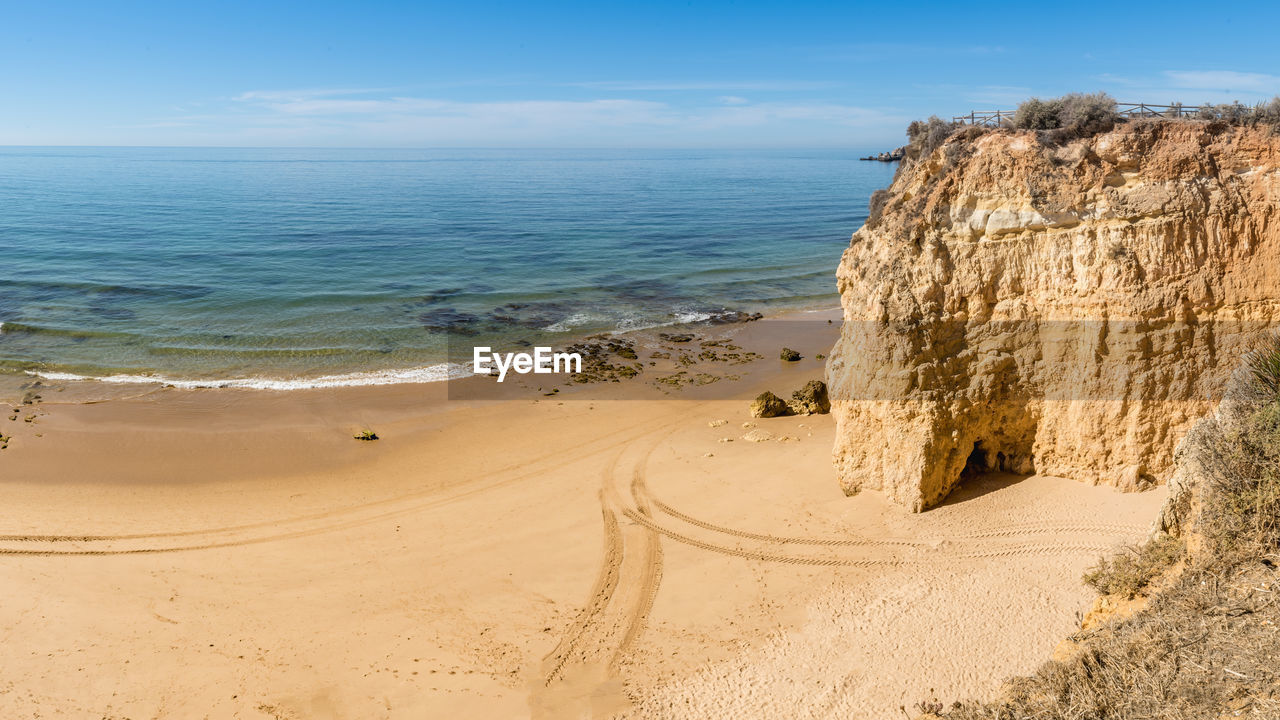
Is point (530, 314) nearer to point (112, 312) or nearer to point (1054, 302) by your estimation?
point (112, 312)

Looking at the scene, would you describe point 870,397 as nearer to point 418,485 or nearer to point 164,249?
point 418,485

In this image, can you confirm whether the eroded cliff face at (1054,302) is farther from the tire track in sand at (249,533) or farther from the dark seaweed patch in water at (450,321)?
the dark seaweed patch in water at (450,321)

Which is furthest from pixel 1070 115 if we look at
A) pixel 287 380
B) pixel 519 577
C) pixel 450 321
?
pixel 450 321

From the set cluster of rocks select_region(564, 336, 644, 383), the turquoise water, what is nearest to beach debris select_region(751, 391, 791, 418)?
cluster of rocks select_region(564, 336, 644, 383)

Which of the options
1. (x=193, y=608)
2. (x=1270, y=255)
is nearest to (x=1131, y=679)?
(x=1270, y=255)

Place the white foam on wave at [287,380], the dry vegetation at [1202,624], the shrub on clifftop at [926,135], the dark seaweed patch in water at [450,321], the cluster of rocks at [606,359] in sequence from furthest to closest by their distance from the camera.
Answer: the dark seaweed patch in water at [450,321] → the cluster of rocks at [606,359] → the white foam on wave at [287,380] → the shrub on clifftop at [926,135] → the dry vegetation at [1202,624]

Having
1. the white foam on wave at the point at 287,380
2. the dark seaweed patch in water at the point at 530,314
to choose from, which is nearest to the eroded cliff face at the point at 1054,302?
the white foam on wave at the point at 287,380

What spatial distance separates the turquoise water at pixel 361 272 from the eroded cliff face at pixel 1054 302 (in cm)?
1496

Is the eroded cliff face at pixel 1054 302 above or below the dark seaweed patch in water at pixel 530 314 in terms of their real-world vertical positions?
above

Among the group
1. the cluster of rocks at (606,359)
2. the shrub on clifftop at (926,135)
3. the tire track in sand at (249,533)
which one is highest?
the shrub on clifftop at (926,135)

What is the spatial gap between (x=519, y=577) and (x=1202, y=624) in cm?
840

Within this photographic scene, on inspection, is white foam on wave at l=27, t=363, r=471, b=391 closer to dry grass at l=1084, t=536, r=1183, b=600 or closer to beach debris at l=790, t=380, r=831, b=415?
beach debris at l=790, t=380, r=831, b=415

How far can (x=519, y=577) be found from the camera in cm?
1127

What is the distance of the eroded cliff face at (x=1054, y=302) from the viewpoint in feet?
34.1
